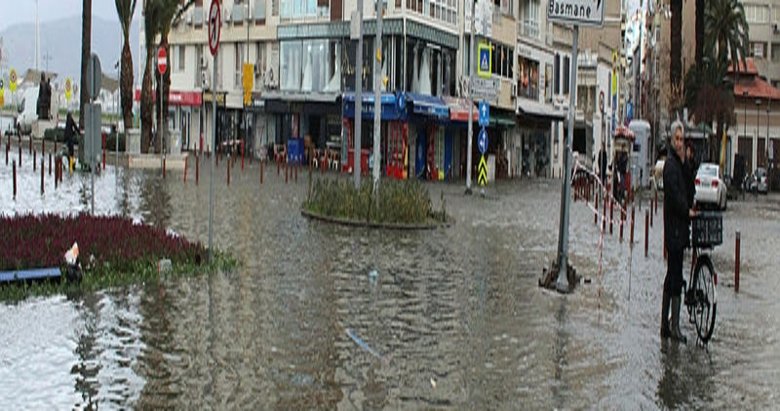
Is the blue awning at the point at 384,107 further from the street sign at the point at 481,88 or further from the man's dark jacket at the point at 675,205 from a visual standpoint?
the man's dark jacket at the point at 675,205

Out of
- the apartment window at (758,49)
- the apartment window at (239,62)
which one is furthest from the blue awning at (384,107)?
the apartment window at (758,49)

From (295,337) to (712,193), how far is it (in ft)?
119

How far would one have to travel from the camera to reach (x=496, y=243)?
21.9 meters

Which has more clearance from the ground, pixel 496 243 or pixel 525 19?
pixel 525 19

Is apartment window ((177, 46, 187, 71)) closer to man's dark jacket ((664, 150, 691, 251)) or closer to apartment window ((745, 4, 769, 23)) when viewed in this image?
man's dark jacket ((664, 150, 691, 251))

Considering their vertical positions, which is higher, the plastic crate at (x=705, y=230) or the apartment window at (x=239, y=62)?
the apartment window at (x=239, y=62)

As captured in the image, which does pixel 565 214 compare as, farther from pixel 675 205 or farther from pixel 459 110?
pixel 459 110

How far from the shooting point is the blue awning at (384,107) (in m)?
49.9

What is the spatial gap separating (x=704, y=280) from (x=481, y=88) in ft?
89.7

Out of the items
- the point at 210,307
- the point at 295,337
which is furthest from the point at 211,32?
the point at 295,337

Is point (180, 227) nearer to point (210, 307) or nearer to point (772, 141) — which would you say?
point (210, 307)

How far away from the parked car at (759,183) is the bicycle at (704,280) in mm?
65626

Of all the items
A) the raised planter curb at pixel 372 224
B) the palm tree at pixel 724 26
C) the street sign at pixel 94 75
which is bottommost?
the raised planter curb at pixel 372 224

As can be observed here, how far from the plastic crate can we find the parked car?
65.8 meters
